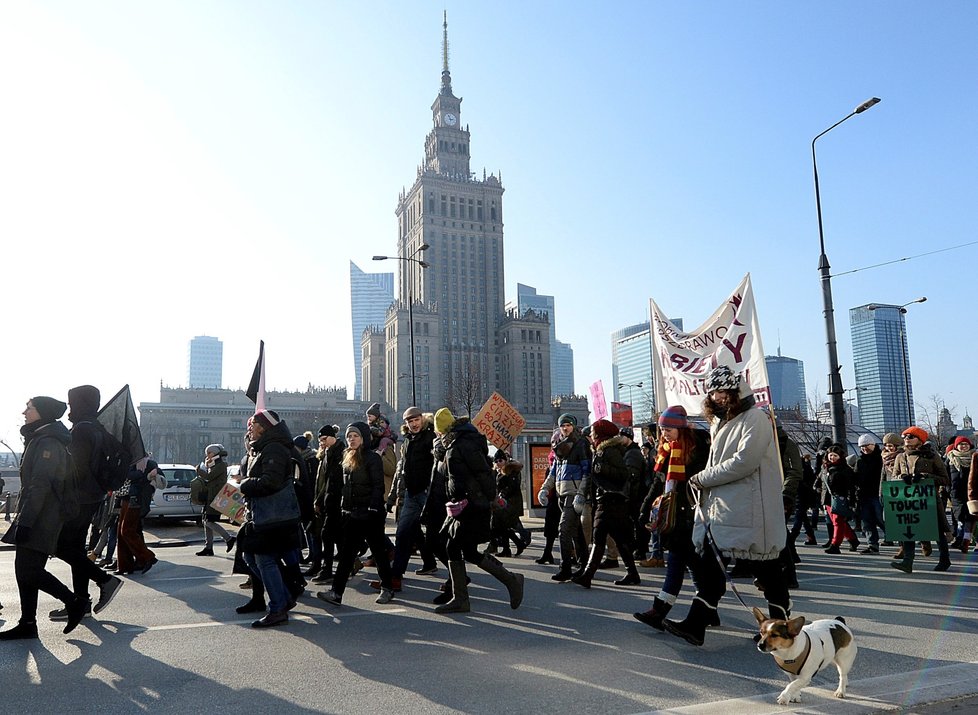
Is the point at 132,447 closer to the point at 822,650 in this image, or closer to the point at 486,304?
the point at 822,650

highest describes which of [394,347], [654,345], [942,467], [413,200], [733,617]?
[413,200]

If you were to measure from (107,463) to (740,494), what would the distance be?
17.6 feet

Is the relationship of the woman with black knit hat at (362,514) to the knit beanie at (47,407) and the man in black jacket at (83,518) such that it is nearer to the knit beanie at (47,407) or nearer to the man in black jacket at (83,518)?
the man in black jacket at (83,518)

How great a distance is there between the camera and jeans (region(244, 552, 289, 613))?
21.4 feet

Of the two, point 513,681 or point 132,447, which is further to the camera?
point 132,447

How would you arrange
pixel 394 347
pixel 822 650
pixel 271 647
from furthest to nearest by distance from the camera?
pixel 394 347 < pixel 271 647 < pixel 822 650

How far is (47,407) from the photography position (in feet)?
21.5

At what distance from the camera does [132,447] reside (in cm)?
895

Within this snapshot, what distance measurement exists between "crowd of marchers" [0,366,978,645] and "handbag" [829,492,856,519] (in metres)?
1.53

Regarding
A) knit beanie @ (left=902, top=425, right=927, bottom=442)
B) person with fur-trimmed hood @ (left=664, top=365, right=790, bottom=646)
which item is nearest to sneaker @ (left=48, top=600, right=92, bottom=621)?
person with fur-trimmed hood @ (left=664, top=365, right=790, bottom=646)

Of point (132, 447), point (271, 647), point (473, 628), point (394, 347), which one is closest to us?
point (271, 647)

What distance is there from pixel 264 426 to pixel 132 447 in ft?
9.85

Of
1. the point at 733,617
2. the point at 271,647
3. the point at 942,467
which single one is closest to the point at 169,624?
the point at 271,647

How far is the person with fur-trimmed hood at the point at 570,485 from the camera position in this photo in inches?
360
